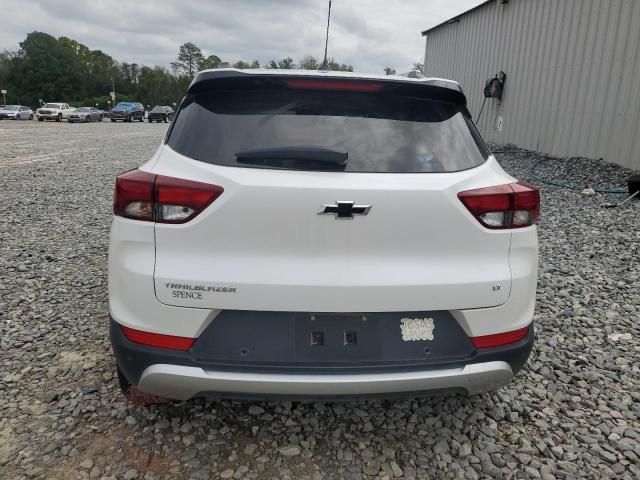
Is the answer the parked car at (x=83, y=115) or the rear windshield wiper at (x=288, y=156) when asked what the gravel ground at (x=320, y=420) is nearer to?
the rear windshield wiper at (x=288, y=156)

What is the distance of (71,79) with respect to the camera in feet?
277

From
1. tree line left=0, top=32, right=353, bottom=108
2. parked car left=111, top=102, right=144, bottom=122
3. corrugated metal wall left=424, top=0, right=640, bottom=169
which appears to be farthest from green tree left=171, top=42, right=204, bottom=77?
corrugated metal wall left=424, top=0, right=640, bottom=169

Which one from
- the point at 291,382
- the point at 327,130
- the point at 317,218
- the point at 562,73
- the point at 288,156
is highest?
the point at 562,73

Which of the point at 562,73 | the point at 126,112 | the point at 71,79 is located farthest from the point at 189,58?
the point at 562,73

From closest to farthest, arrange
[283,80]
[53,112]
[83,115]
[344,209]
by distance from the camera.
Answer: [344,209] → [283,80] → [53,112] → [83,115]

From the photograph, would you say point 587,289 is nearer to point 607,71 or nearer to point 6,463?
point 6,463

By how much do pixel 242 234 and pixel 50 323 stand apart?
2.47 metres

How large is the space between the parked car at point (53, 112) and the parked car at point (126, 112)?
458 cm

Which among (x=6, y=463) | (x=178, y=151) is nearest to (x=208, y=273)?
(x=178, y=151)

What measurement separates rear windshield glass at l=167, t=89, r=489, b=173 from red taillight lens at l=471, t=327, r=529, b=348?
0.74 m

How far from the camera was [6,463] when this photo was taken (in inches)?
83.6

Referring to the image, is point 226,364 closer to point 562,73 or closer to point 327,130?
point 327,130

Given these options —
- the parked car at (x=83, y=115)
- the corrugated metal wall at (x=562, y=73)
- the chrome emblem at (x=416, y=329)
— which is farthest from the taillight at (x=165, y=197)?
the parked car at (x=83, y=115)

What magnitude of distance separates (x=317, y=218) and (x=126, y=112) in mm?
51382
